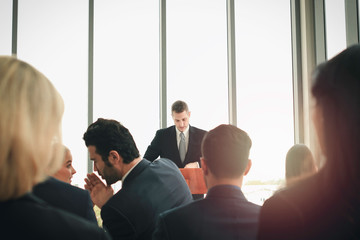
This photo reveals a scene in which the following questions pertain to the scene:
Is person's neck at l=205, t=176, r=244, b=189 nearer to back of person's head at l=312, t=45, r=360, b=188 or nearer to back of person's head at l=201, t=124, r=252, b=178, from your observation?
back of person's head at l=201, t=124, r=252, b=178

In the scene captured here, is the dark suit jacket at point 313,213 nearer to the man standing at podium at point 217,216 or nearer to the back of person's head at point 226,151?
the man standing at podium at point 217,216

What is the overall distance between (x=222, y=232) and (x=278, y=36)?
16.3 feet

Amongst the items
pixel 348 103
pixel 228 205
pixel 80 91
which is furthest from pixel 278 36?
pixel 348 103

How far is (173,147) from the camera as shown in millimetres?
4320

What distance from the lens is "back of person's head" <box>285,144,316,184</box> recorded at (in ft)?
7.93

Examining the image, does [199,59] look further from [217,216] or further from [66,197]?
[217,216]

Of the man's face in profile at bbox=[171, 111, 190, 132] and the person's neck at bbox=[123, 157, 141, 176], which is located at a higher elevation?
the man's face in profile at bbox=[171, 111, 190, 132]

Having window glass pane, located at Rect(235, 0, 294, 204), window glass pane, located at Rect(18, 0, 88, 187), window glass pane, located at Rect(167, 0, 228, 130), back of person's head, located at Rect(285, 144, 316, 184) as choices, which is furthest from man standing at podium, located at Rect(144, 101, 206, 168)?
back of person's head, located at Rect(285, 144, 316, 184)

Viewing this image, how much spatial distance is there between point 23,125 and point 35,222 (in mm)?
191

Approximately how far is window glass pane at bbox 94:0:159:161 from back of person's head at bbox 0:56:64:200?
14.2ft

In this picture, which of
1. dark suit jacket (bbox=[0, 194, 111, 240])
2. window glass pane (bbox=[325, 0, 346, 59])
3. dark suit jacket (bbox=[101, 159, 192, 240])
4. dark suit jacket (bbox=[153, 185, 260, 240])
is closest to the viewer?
dark suit jacket (bbox=[0, 194, 111, 240])

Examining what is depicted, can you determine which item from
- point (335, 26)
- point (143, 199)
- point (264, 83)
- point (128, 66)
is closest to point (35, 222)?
point (143, 199)

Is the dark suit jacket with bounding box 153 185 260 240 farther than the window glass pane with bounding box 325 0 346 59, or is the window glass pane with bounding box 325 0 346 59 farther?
the window glass pane with bounding box 325 0 346 59

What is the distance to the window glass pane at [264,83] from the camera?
17.1 feet
